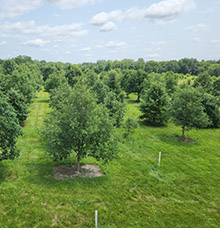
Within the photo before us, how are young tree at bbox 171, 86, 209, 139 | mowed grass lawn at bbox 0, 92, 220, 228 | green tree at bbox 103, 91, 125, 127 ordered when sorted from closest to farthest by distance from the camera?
1. mowed grass lawn at bbox 0, 92, 220, 228
2. young tree at bbox 171, 86, 209, 139
3. green tree at bbox 103, 91, 125, 127

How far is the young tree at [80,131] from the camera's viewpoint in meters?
14.4

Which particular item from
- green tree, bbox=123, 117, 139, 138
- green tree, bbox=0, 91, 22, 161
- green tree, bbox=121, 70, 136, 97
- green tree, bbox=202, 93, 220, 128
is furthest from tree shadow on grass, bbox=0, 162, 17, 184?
green tree, bbox=121, 70, 136, 97

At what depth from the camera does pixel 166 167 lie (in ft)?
59.9

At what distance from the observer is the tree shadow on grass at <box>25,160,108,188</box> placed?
545 inches

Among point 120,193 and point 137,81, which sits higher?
point 137,81

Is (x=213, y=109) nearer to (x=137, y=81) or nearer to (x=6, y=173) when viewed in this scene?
(x=137, y=81)

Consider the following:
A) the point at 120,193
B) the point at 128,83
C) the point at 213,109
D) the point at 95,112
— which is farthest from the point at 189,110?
the point at 128,83

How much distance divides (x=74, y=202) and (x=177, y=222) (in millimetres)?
6627

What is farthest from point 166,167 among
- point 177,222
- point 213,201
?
point 177,222

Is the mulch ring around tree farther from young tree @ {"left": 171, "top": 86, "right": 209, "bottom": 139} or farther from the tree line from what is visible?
young tree @ {"left": 171, "top": 86, "right": 209, "bottom": 139}

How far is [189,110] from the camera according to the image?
25.3m

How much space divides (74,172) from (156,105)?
23.0 meters

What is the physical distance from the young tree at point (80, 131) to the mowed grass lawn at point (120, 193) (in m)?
2.34

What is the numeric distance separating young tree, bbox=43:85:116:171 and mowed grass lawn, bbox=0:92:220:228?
2.34m
